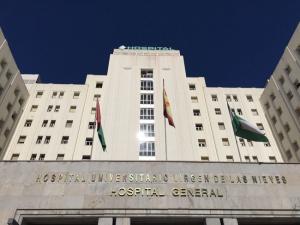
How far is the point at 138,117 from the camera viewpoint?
128ft

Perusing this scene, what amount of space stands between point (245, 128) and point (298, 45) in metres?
18.9

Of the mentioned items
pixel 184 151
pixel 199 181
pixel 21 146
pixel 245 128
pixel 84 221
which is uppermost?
pixel 21 146

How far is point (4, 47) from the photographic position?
35375mm

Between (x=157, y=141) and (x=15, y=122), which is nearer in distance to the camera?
(x=157, y=141)

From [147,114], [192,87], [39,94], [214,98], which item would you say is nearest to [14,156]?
[39,94]

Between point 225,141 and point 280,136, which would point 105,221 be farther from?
point 280,136

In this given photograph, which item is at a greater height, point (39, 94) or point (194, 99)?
point (39, 94)

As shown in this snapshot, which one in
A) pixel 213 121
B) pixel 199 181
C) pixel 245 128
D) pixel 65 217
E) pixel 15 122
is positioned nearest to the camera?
pixel 65 217

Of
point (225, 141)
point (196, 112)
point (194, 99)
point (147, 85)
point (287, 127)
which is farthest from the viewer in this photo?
point (194, 99)

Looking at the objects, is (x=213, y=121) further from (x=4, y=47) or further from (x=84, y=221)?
(x=84, y=221)

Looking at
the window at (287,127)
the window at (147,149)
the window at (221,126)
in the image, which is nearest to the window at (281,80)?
the window at (287,127)

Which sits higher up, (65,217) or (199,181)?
(199,181)

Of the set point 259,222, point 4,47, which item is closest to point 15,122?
point 4,47

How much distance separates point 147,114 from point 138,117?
4.52 feet
